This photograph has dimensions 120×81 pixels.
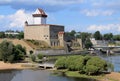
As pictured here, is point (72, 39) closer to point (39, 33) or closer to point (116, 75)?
point (39, 33)

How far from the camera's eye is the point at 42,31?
13600 centimetres

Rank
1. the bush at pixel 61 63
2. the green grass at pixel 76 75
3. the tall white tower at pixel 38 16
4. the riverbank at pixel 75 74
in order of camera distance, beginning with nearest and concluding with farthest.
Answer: the riverbank at pixel 75 74 < the green grass at pixel 76 75 < the bush at pixel 61 63 < the tall white tower at pixel 38 16

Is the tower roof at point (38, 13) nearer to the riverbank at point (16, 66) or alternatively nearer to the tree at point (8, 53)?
the tree at point (8, 53)

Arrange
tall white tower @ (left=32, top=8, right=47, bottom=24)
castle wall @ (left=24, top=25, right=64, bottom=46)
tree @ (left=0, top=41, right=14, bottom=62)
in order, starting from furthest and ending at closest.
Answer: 1. tall white tower @ (left=32, top=8, right=47, bottom=24)
2. castle wall @ (left=24, top=25, right=64, bottom=46)
3. tree @ (left=0, top=41, right=14, bottom=62)

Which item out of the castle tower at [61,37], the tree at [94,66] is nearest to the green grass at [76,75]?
the tree at [94,66]

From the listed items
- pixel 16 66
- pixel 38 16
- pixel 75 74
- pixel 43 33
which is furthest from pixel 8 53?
pixel 38 16

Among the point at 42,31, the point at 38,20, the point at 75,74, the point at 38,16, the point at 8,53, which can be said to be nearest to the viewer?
the point at 75,74

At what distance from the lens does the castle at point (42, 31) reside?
13562 cm

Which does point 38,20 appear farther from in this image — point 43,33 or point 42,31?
point 43,33

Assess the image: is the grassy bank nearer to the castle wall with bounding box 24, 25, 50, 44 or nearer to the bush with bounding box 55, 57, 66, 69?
the bush with bounding box 55, 57, 66, 69

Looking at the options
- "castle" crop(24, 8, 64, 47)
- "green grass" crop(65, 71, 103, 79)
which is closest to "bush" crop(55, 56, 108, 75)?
"green grass" crop(65, 71, 103, 79)

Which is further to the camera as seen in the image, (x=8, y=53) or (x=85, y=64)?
(x=8, y=53)

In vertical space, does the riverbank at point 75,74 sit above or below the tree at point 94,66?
below

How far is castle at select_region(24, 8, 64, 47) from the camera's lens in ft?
445
